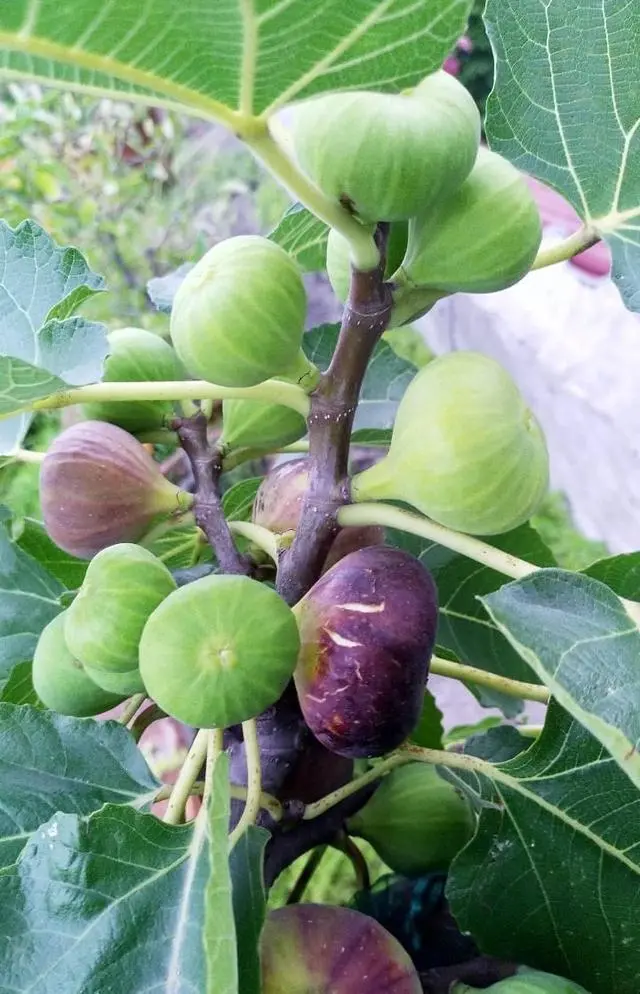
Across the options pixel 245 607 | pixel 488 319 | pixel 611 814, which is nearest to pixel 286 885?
pixel 611 814

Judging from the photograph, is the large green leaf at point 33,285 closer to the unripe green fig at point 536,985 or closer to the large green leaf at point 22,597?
the large green leaf at point 22,597

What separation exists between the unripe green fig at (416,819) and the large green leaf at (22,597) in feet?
1.03

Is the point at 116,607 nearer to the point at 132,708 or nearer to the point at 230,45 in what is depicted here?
the point at 132,708

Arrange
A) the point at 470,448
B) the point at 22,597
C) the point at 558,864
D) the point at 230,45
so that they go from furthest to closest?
the point at 22,597 → the point at 558,864 → the point at 470,448 → the point at 230,45

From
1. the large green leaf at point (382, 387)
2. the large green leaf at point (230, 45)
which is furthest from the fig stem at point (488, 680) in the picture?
the large green leaf at point (230, 45)

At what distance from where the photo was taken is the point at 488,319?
2.95 meters

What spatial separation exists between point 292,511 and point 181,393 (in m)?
0.13

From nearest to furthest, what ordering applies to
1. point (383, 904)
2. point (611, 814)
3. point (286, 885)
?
point (611, 814) < point (383, 904) < point (286, 885)

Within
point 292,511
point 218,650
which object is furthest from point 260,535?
point 218,650

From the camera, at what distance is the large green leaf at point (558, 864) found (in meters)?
0.55

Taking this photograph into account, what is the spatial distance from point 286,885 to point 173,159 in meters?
3.09

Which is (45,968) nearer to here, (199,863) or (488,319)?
(199,863)

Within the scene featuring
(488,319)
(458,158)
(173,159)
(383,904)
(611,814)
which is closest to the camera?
A: (458,158)

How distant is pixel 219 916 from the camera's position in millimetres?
396
